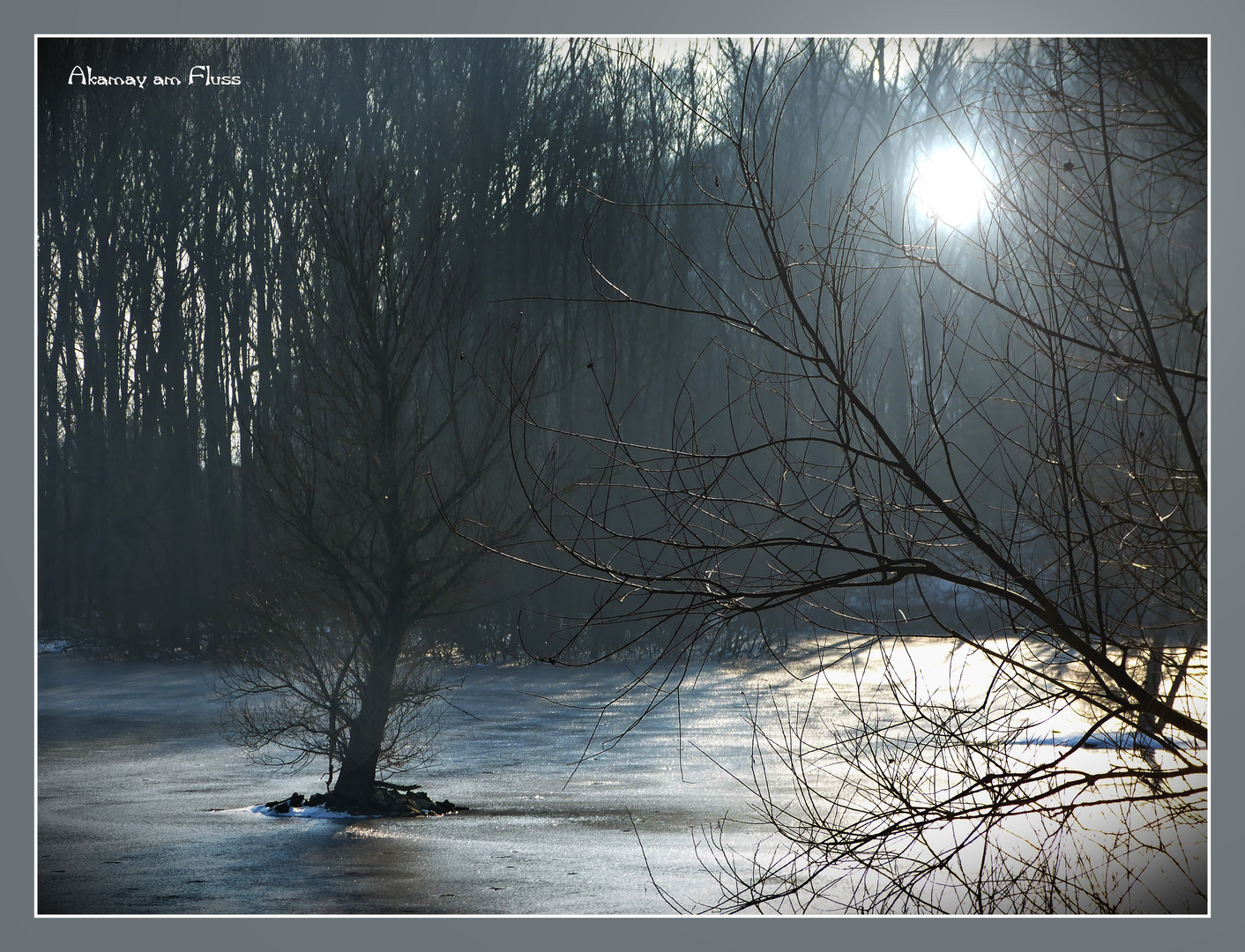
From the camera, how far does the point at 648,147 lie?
3268mm

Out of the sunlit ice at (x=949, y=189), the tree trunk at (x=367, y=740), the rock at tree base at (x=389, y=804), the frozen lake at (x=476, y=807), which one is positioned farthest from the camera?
the tree trunk at (x=367, y=740)

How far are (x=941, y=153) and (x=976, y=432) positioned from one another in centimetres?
66

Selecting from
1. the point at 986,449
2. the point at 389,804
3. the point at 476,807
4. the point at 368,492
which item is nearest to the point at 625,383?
the point at 368,492

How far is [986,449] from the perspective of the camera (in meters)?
2.38

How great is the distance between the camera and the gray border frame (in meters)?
2.37

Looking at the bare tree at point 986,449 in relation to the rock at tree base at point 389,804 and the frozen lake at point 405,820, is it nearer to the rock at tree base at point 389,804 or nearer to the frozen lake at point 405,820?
the frozen lake at point 405,820

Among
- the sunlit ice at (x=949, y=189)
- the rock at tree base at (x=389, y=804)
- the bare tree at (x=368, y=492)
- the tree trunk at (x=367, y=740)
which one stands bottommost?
the rock at tree base at (x=389, y=804)

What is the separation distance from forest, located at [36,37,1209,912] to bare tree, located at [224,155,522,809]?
0.05 ft

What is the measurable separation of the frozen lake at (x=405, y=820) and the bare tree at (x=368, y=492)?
0.72 ft

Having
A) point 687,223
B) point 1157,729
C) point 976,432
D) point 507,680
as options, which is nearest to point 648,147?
point 687,223

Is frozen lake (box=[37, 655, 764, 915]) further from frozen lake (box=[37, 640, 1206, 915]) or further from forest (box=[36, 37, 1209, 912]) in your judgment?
forest (box=[36, 37, 1209, 912])

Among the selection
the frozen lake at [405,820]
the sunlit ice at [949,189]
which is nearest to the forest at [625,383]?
the sunlit ice at [949,189]
